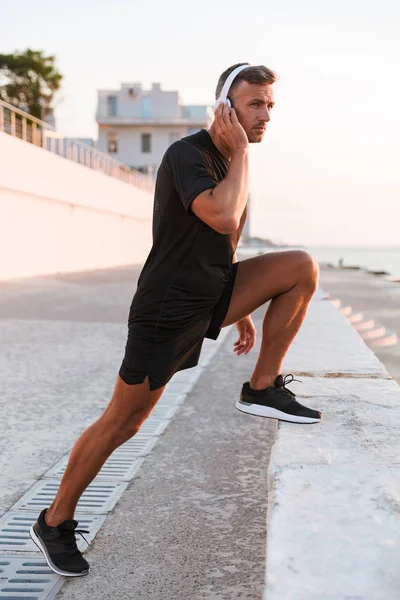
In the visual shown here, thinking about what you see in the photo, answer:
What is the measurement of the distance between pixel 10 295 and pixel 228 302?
1299 centimetres

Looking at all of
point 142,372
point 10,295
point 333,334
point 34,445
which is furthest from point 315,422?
point 10,295

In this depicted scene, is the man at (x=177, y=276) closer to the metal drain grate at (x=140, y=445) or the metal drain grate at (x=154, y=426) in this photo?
the metal drain grate at (x=140, y=445)

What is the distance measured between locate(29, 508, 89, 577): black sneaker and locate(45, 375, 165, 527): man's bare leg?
0.03 m

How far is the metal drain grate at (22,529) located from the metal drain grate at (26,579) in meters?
0.09

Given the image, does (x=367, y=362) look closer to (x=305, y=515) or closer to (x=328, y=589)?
(x=305, y=515)

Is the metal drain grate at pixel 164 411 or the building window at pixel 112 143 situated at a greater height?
the building window at pixel 112 143

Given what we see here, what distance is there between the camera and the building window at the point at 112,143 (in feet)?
212

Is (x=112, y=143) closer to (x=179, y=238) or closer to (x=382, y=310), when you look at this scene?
(x=382, y=310)

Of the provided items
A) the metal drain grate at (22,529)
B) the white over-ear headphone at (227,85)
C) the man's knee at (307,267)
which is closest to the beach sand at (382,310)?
the man's knee at (307,267)

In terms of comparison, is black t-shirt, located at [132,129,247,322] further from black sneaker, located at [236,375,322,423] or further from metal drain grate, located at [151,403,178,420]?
metal drain grate, located at [151,403,178,420]

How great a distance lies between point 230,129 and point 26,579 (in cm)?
185

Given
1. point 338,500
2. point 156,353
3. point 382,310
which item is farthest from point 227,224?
point 382,310

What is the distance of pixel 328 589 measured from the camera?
6.23 ft

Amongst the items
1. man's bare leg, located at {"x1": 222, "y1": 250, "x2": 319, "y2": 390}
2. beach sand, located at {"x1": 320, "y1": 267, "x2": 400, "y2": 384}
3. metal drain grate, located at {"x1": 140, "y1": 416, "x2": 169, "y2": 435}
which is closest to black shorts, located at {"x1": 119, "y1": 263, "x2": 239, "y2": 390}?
man's bare leg, located at {"x1": 222, "y1": 250, "x2": 319, "y2": 390}
